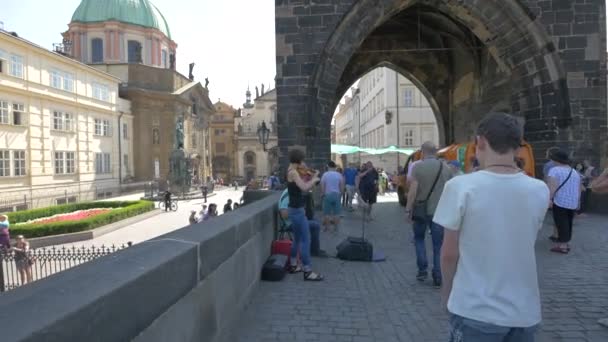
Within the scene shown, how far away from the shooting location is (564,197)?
7.32m

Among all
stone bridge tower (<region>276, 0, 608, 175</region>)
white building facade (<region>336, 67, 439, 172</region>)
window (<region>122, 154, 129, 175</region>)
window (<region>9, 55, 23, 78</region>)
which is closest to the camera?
stone bridge tower (<region>276, 0, 608, 175</region>)

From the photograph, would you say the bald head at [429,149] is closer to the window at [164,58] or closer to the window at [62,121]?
the window at [62,121]

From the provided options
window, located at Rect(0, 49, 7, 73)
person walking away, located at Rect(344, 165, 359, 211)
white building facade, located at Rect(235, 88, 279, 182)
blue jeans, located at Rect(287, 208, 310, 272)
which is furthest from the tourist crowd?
white building facade, located at Rect(235, 88, 279, 182)

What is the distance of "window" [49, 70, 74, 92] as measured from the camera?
33972 millimetres

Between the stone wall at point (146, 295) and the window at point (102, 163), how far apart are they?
39.5 m

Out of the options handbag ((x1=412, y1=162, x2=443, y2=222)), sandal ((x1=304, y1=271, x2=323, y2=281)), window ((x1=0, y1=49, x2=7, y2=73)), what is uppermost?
window ((x1=0, y1=49, x2=7, y2=73))

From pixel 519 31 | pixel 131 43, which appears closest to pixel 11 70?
pixel 131 43

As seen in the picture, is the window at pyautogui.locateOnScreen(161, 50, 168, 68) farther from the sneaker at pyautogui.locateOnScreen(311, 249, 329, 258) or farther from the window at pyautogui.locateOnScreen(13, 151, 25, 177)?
the sneaker at pyautogui.locateOnScreen(311, 249, 329, 258)

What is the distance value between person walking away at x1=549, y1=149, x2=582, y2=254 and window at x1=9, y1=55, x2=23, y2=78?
103ft

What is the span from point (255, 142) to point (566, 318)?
78.0 metres

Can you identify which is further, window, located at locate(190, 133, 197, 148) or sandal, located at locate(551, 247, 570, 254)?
window, located at locate(190, 133, 197, 148)

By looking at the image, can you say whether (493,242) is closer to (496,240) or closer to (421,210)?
(496,240)

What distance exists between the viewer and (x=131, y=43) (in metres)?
52.3

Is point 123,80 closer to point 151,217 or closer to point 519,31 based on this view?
point 151,217
